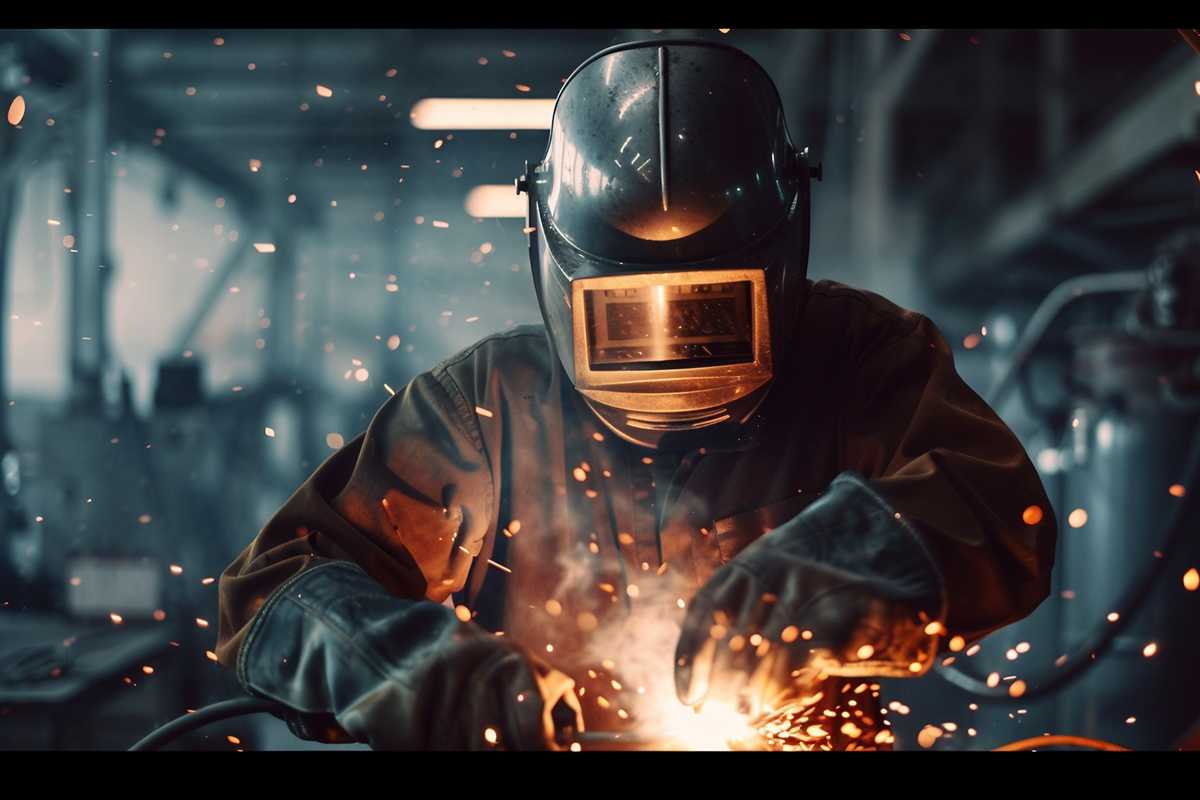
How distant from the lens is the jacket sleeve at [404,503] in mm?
1131

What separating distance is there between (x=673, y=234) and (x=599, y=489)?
13.3 inches

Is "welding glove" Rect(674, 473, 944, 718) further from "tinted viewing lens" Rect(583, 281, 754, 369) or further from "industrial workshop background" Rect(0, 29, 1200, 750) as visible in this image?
"industrial workshop background" Rect(0, 29, 1200, 750)

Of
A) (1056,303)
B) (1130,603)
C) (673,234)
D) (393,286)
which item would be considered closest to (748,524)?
(673,234)

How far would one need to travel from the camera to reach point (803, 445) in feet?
3.94

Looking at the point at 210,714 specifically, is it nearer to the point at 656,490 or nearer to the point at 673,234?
the point at 656,490

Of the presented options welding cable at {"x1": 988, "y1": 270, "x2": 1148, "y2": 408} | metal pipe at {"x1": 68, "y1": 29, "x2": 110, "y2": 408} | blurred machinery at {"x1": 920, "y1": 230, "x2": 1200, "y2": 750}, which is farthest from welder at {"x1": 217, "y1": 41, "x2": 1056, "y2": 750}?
metal pipe at {"x1": 68, "y1": 29, "x2": 110, "y2": 408}

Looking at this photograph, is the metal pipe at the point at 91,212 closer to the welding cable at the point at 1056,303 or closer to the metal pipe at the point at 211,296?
the metal pipe at the point at 211,296

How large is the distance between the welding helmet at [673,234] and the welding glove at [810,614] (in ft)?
0.68

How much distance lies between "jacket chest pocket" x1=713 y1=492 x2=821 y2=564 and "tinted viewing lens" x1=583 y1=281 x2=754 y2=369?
0.23m

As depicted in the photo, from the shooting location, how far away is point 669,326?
1022mm

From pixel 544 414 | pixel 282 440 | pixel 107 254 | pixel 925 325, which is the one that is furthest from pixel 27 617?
pixel 925 325

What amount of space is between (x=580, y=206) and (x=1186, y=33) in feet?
2.15

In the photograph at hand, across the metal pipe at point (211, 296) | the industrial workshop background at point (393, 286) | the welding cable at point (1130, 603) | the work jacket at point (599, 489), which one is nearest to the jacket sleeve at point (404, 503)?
the work jacket at point (599, 489)

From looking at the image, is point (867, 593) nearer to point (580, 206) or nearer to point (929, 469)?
point (929, 469)
